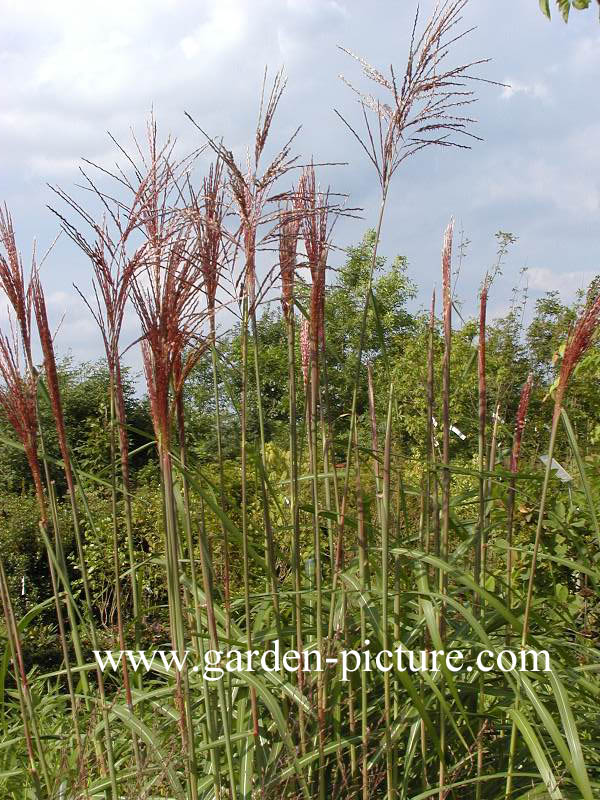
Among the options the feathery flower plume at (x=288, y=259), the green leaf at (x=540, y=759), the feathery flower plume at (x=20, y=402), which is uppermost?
the feathery flower plume at (x=288, y=259)

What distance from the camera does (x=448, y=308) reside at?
1.98m

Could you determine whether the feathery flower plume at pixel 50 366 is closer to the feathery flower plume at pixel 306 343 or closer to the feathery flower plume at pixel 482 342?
the feathery flower plume at pixel 306 343

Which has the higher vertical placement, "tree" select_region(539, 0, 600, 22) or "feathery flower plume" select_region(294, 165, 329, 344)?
"tree" select_region(539, 0, 600, 22)

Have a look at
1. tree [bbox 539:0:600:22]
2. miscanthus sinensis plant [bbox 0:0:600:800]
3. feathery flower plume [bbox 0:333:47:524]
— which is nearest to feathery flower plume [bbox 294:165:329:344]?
miscanthus sinensis plant [bbox 0:0:600:800]

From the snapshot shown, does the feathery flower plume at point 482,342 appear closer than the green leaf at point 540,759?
No

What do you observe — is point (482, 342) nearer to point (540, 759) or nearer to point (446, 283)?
point (446, 283)

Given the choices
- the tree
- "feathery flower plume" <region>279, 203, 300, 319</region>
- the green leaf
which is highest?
the tree

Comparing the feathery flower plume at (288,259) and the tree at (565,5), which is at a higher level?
the tree at (565,5)

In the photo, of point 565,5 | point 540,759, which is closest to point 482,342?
point 540,759

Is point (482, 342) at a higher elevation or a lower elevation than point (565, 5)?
lower

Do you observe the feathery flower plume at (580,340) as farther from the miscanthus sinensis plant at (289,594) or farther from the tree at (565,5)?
the tree at (565,5)

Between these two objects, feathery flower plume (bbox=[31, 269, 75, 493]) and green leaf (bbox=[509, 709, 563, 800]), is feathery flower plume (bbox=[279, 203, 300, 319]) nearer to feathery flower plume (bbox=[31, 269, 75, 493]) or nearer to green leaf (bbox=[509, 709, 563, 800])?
feathery flower plume (bbox=[31, 269, 75, 493])

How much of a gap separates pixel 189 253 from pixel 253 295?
166mm

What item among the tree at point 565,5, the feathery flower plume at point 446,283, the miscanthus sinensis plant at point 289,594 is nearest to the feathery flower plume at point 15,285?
the miscanthus sinensis plant at point 289,594
